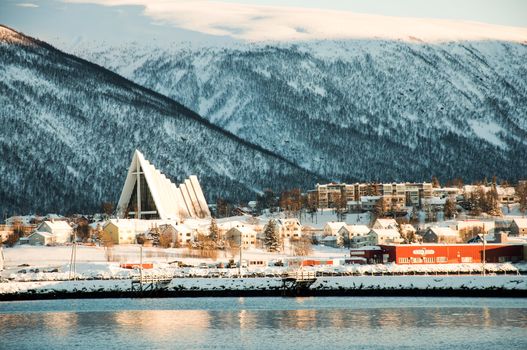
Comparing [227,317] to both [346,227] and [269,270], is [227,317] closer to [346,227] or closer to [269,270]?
[269,270]

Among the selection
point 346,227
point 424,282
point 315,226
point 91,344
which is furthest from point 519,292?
point 315,226

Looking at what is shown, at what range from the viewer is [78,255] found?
106438 millimetres

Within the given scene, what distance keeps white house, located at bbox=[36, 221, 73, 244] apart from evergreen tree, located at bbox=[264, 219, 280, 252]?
1907cm

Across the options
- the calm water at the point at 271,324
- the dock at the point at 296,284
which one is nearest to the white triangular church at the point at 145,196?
the dock at the point at 296,284

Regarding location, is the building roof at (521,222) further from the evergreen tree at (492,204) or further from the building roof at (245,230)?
the building roof at (245,230)

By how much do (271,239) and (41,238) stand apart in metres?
21.0

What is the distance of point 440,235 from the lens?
12244 cm

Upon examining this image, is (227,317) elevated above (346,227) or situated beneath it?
situated beneath

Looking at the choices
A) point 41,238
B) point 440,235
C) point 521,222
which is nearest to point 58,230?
point 41,238

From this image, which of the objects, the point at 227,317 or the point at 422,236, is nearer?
the point at 227,317

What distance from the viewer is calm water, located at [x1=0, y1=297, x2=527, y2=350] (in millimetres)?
58062

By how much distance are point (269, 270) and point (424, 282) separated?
14.2 m

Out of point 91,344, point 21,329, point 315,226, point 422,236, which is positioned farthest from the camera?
point 315,226

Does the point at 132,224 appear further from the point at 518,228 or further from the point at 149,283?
the point at 149,283
